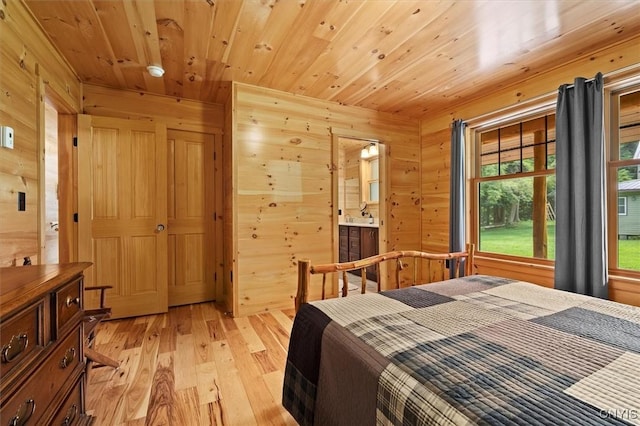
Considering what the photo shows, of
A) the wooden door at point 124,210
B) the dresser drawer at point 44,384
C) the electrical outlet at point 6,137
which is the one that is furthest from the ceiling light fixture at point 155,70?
the dresser drawer at point 44,384

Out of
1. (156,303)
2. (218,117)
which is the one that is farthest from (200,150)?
(156,303)

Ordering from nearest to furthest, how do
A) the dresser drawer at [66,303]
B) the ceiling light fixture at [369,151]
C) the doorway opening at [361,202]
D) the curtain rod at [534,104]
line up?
1. the dresser drawer at [66,303]
2. the curtain rod at [534,104]
3. the doorway opening at [361,202]
4. the ceiling light fixture at [369,151]

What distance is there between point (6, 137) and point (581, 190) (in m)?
4.03

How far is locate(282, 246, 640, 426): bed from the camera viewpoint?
2.57 ft

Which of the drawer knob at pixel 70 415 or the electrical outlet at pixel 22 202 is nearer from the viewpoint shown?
the drawer knob at pixel 70 415

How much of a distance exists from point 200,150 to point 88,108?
1144 millimetres

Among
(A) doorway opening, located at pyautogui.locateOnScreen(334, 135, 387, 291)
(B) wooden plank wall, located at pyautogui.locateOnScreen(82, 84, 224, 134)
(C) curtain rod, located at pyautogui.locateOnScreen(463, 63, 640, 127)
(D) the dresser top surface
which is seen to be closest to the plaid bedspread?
(D) the dresser top surface

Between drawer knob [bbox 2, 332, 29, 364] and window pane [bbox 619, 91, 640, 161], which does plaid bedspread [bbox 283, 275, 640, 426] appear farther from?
window pane [bbox 619, 91, 640, 161]

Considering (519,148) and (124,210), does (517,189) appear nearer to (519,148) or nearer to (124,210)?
(519,148)

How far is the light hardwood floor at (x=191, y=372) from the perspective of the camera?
1.64 meters

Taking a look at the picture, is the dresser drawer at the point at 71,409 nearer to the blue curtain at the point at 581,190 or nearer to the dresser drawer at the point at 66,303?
the dresser drawer at the point at 66,303

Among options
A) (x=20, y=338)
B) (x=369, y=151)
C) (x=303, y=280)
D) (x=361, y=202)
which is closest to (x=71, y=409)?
(x=20, y=338)

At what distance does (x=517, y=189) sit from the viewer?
3258 millimetres

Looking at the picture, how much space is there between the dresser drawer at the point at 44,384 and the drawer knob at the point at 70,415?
6.4 inches
